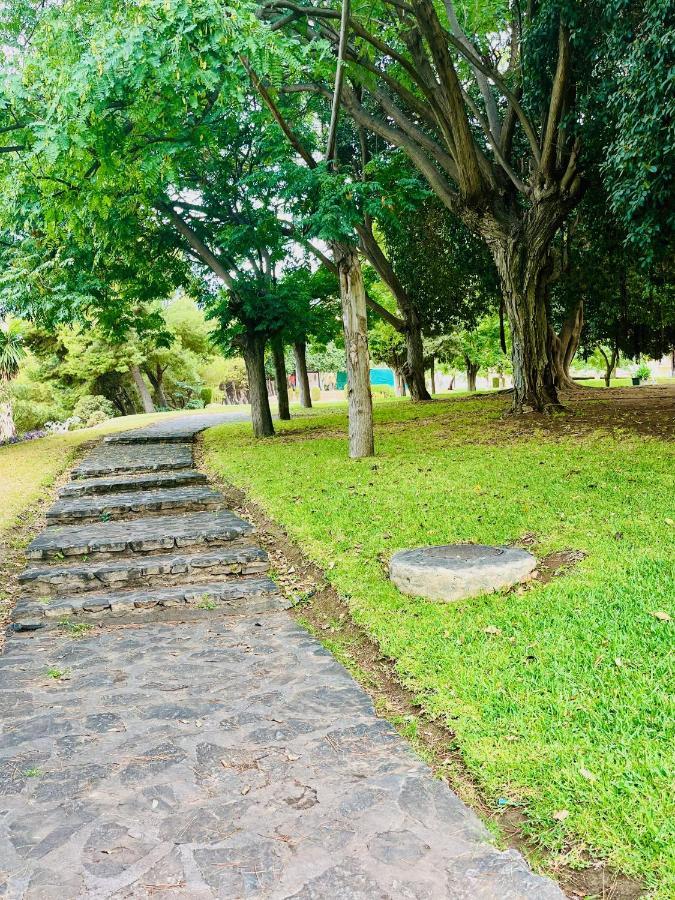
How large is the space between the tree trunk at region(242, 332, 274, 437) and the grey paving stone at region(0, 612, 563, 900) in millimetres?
11376

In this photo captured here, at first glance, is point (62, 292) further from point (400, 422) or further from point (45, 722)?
point (45, 722)

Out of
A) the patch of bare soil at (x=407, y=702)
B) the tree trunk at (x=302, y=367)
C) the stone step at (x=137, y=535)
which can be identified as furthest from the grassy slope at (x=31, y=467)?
the tree trunk at (x=302, y=367)

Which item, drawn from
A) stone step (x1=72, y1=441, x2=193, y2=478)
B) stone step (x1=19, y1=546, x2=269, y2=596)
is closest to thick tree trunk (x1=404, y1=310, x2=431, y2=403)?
stone step (x1=72, y1=441, x2=193, y2=478)

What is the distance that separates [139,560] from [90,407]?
96.2ft

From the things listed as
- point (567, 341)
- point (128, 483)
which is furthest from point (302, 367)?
point (128, 483)

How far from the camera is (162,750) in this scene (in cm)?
371

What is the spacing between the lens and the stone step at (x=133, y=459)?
12.2 metres

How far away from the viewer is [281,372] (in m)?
19.8

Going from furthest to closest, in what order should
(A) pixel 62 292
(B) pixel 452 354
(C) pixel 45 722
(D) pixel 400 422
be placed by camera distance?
(B) pixel 452 354 < (D) pixel 400 422 < (A) pixel 62 292 < (C) pixel 45 722

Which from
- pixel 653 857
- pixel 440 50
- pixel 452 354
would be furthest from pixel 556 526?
pixel 452 354

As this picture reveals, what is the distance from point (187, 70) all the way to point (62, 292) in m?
8.50

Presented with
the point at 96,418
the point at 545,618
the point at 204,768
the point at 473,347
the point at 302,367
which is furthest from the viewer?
the point at 473,347

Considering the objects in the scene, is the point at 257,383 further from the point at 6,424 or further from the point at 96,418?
Answer: the point at 96,418

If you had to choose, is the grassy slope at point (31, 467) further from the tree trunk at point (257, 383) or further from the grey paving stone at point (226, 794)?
the grey paving stone at point (226, 794)
